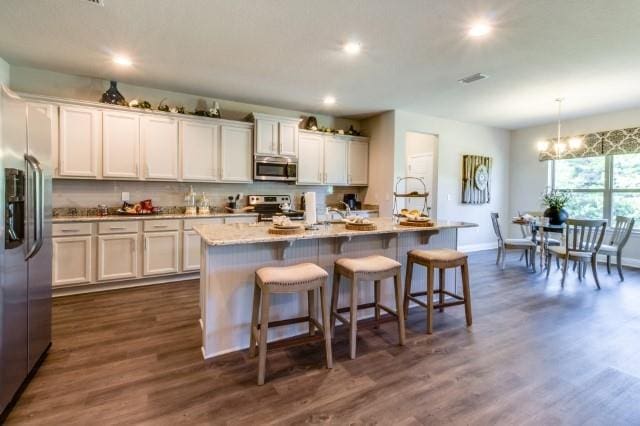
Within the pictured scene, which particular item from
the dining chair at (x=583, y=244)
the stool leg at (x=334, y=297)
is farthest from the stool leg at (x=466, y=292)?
the dining chair at (x=583, y=244)

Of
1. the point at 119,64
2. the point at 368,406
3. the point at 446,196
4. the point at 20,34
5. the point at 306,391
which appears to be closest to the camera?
the point at 368,406

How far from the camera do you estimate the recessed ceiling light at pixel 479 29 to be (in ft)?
8.75

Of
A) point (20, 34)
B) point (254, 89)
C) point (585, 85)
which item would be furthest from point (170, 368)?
point (585, 85)

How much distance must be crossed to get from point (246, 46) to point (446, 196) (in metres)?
4.69

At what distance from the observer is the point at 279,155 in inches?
197

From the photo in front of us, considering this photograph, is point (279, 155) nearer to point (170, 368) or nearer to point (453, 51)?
point (453, 51)

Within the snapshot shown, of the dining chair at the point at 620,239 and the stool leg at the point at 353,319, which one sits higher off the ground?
the dining chair at the point at 620,239

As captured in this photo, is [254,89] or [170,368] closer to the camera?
[170,368]

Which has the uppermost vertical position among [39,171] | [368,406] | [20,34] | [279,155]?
[20,34]

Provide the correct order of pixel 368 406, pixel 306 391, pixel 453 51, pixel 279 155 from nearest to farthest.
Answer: pixel 368 406
pixel 306 391
pixel 453 51
pixel 279 155

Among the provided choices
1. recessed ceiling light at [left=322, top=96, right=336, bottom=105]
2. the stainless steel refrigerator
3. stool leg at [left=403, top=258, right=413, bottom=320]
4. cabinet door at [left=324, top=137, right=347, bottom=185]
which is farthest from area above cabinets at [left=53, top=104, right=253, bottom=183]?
stool leg at [left=403, top=258, right=413, bottom=320]

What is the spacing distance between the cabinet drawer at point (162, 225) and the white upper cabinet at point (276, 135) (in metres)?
1.57

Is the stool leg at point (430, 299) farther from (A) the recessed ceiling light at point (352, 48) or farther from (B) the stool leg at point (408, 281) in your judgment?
(A) the recessed ceiling light at point (352, 48)

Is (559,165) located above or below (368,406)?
above
